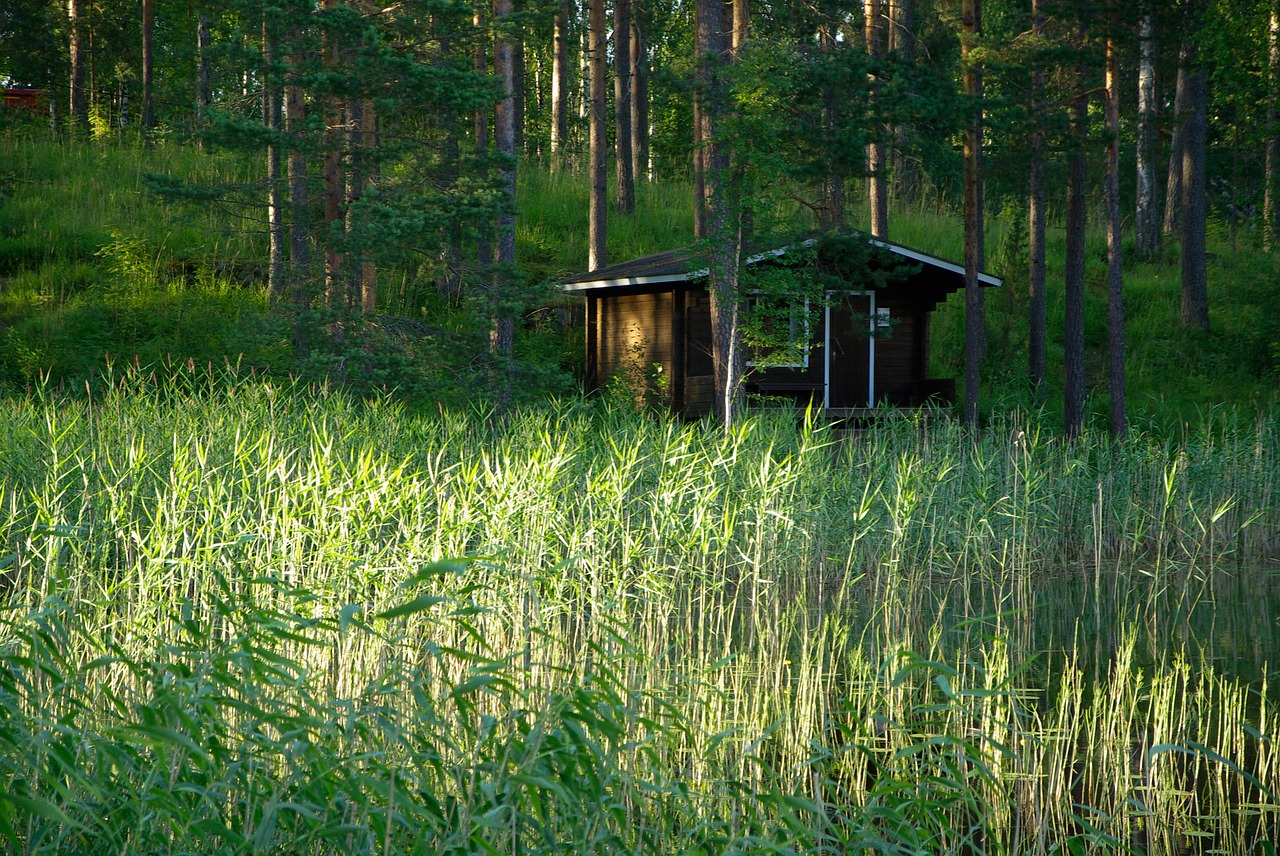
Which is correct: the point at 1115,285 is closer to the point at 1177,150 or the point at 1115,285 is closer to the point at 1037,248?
the point at 1037,248

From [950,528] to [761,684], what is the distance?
15.5ft

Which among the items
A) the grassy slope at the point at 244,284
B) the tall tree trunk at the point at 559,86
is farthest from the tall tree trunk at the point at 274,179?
the tall tree trunk at the point at 559,86

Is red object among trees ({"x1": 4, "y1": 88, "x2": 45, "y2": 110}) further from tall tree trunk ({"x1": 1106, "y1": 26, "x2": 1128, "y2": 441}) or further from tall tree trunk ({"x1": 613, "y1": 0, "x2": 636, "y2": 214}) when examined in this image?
tall tree trunk ({"x1": 1106, "y1": 26, "x2": 1128, "y2": 441})

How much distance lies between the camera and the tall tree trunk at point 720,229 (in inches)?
564

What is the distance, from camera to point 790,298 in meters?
14.8

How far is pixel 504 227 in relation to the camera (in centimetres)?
1766

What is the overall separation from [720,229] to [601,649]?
33.6 ft

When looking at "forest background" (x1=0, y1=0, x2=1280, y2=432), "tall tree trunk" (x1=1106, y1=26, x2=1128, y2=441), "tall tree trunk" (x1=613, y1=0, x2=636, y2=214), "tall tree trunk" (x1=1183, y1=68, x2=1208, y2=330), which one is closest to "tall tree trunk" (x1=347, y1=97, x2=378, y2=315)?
"forest background" (x1=0, y1=0, x2=1280, y2=432)

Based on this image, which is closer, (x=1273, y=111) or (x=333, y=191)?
(x=333, y=191)

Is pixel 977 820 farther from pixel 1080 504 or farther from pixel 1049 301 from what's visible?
pixel 1049 301

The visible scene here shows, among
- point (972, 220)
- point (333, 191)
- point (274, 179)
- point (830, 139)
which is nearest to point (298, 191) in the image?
point (274, 179)

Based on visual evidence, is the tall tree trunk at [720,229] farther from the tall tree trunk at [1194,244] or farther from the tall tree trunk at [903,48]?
the tall tree trunk at [1194,244]

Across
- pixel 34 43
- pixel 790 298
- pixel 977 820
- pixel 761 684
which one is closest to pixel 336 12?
pixel 790 298

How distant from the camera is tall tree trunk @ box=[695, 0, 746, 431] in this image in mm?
14336
